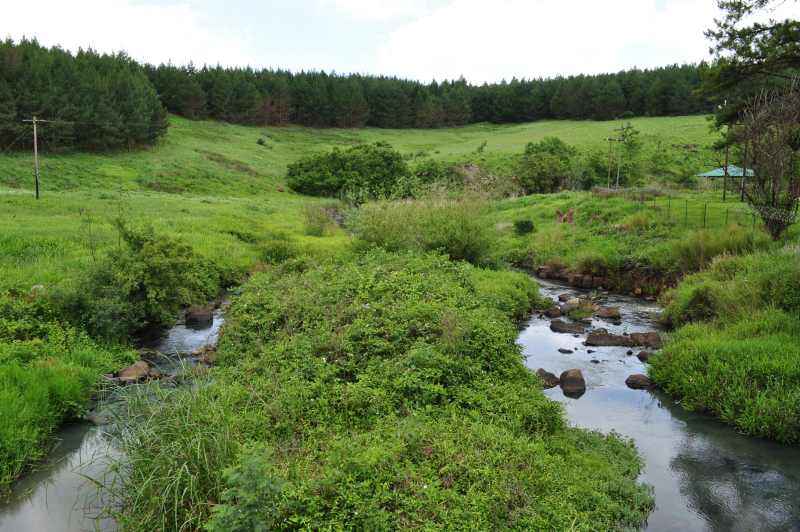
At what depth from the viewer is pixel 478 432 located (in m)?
9.30

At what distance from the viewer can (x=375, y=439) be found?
891cm

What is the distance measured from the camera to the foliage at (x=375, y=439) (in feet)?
24.7

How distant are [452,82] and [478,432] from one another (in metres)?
140

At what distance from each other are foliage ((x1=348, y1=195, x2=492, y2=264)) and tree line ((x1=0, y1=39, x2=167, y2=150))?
132 feet

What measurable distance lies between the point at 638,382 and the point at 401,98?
105775mm

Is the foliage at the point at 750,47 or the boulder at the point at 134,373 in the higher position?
the foliage at the point at 750,47

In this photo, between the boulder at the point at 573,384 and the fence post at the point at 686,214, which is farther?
the fence post at the point at 686,214

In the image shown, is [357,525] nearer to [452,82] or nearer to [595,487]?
[595,487]

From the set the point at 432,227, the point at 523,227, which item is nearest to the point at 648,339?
the point at 432,227

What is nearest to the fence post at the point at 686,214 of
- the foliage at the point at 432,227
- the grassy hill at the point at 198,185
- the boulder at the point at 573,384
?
the foliage at the point at 432,227

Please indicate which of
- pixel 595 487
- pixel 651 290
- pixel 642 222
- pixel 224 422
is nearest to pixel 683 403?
pixel 595 487

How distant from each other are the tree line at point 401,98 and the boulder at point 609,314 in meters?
73.4

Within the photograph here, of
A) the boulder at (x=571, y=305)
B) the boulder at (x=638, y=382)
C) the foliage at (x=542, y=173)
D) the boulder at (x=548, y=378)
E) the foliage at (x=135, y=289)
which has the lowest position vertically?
the boulder at (x=638, y=382)

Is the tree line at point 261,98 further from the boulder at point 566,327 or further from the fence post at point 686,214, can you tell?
the boulder at point 566,327
